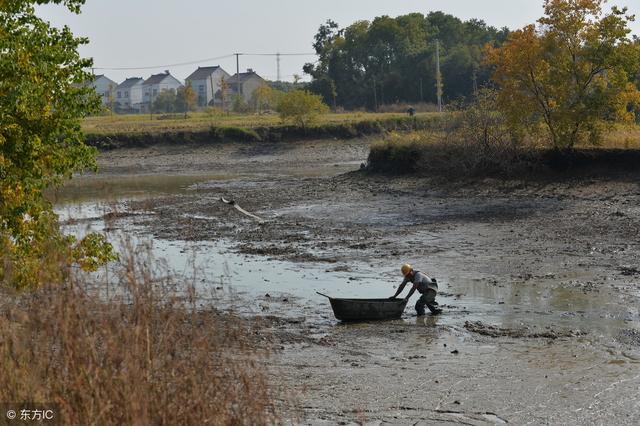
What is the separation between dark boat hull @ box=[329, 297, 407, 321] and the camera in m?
16.4

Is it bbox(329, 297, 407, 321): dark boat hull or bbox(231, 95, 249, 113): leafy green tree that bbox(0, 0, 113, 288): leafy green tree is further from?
bbox(231, 95, 249, 113): leafy green tree

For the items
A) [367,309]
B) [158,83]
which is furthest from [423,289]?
[158,83]

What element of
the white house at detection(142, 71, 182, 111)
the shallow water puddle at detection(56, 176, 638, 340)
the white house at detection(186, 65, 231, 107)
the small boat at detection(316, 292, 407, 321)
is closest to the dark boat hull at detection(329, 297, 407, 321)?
the small boat at detection(316, 292, 407, 321)

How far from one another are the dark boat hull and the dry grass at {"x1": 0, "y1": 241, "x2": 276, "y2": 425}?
30.0 ft

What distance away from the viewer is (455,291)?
19.5 meters

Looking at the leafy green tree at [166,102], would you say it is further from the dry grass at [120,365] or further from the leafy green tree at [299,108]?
the dry grass at [120,365]

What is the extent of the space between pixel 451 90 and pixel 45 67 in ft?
259

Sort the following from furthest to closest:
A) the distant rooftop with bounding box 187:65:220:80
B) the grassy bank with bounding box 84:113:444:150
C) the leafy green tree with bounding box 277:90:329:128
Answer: the distant rooftop with bounding box 187:65:220:80, the leafy green tree with bounding box 277:90:329:128, the grassy bank with bounding box 84:113:444:150

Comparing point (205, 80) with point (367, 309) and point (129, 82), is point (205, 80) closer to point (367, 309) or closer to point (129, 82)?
point (129, 82)

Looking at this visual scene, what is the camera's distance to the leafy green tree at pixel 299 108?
70062 millimetres

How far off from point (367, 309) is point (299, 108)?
54.4 meters

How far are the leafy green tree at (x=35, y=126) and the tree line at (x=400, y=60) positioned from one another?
7393 centimetres

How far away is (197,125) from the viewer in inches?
2869

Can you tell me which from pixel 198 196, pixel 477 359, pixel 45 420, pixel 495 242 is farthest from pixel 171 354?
pixel 198 196
